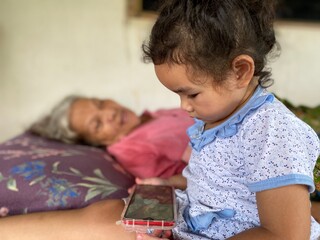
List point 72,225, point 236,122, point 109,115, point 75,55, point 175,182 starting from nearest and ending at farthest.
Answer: point 236,122 < point 72,225 < point 175,182 < point 109,115 < point 75,55

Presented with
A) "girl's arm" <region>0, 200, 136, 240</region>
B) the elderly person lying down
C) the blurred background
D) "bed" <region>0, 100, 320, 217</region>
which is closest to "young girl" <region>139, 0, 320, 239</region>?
"girl's arm" <region>0, 200, 136, 240</region>

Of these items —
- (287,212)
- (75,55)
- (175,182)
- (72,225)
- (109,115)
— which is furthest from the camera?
(75,55)

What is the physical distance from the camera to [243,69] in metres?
0.80

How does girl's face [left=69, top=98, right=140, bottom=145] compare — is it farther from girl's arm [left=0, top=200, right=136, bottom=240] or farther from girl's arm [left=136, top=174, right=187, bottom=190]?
girl's arm [left=0, top=200, right=136, bottom=240]

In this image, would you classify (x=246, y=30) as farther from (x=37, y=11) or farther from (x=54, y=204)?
(x=37, y=11)

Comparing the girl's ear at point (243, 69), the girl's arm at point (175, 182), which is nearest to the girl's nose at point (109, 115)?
the girl's arm at point (175, 182)

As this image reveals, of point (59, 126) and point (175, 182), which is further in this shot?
point (59, 126)

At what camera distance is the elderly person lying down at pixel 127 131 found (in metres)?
1.54

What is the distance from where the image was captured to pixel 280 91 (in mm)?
1924

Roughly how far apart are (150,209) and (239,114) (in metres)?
0.27

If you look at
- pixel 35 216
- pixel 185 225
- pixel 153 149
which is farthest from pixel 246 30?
pixel 153 149

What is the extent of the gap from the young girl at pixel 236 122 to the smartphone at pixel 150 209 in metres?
0.06

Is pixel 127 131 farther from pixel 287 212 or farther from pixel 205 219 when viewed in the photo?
pixel 287 212

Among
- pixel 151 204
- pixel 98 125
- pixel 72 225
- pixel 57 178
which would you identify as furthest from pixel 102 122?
pixel 151 204
